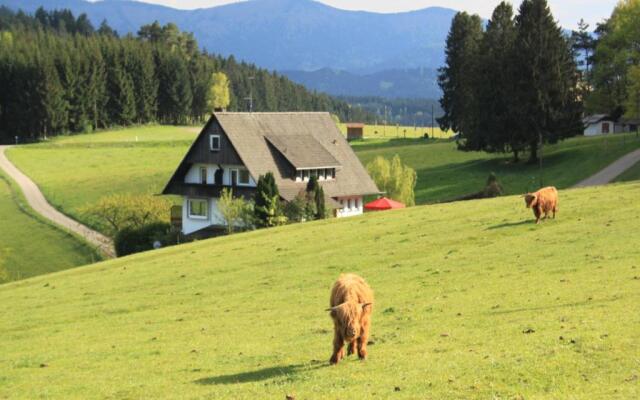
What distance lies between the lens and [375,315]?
23766mm

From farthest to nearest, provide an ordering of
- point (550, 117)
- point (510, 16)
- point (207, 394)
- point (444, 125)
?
point (444, 125), point (510, 16), point (550, 117), point (207, 394)

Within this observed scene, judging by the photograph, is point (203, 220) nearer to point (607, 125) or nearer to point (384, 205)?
point (384, 205)

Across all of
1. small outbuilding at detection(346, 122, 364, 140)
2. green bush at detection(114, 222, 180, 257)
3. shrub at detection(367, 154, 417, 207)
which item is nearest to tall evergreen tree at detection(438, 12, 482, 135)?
shrub at detection(367, 154, 417, 207)

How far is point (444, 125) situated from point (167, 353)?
3833 inches

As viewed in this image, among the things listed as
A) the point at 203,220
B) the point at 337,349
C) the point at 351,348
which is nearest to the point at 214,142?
the point at 203,220

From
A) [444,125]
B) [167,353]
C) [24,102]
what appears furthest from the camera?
[24,102]

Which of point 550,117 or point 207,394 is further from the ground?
point 550,117

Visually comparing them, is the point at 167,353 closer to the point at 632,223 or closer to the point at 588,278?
the point at 588,278

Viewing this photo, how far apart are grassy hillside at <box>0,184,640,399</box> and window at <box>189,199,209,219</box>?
1115 inches

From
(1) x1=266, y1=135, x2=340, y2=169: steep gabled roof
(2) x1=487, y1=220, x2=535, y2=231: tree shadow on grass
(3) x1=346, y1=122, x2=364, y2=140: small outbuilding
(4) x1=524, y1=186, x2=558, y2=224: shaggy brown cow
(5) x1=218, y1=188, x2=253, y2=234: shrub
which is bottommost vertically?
(5) x1=218, y1=188, x2=253, y2=234: shrub

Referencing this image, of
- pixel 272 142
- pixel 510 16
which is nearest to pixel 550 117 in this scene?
pixel 510 16

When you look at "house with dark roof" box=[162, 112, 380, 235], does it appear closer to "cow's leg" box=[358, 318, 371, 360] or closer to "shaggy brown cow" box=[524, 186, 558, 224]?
"shaggy brown cow" box=[524, 186, 558, 224]

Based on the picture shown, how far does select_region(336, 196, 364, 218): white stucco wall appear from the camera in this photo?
74062mm

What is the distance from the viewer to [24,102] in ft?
518
